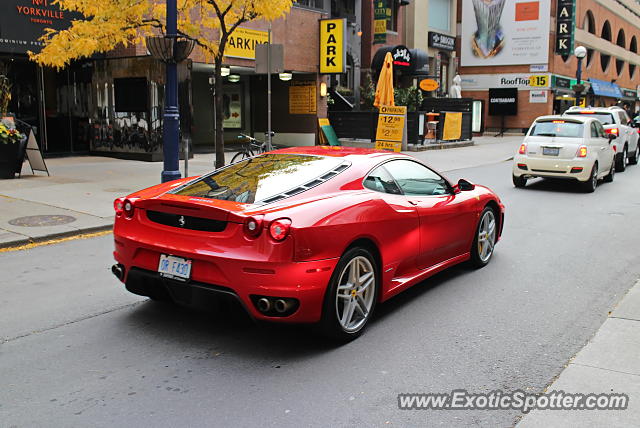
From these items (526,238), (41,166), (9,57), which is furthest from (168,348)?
(9,57)

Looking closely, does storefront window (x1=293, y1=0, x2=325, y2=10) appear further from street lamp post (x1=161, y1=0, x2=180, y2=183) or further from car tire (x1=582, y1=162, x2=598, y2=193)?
street lamp post (x1=161, y1=0, x2=180, y2=183)

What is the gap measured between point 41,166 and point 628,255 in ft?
39.1

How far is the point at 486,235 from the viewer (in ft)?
23.7

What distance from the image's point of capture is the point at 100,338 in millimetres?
4883

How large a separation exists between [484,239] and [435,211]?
4.79 feet

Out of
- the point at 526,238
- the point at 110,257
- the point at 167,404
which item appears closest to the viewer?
the point at 167,404

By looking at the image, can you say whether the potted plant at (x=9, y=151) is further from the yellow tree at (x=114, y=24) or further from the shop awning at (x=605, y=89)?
the shop awning at (x=605, y=89)

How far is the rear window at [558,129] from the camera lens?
14.2m

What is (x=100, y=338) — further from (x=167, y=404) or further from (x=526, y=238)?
(x=526, y=238)

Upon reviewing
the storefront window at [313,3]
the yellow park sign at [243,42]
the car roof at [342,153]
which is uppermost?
the storefront window at [313,3]

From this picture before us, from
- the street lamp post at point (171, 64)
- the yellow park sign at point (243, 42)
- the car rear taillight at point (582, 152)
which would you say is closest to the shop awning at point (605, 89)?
the yellow park sign at point (243, 42)

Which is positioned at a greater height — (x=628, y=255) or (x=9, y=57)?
(x=9, y=57)

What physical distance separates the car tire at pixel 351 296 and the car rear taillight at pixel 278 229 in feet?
1.67

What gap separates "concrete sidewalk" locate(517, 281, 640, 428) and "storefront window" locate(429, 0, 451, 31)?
3724 cm
